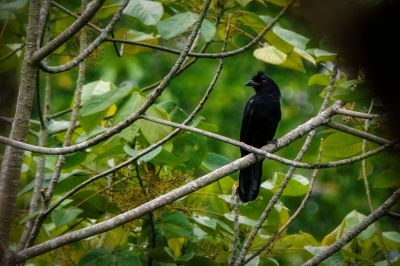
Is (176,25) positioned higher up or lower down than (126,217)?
higher up

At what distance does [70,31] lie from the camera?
7.00 ft

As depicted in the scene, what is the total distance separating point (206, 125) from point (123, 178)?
516 millimetres

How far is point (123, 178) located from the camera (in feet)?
9.91

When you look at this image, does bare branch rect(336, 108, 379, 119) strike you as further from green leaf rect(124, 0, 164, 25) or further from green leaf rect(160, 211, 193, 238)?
green leaf rect(124, 0, 164, 25)

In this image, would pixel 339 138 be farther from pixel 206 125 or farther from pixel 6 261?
pixel 6 261

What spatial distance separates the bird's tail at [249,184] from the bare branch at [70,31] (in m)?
1.54

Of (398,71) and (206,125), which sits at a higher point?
(398,71)

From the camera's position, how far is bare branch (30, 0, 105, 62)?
203cm

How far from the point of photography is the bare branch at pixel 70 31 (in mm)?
2033

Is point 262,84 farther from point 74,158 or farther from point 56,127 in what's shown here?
point 74,158

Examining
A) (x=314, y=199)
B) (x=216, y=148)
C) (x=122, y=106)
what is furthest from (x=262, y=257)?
(x=314, y=199)

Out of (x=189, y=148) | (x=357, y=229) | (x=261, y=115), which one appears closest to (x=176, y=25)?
(x=189, y=148)

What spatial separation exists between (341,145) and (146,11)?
125 cm

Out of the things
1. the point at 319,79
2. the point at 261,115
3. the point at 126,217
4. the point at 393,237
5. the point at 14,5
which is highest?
the point at 14,5
